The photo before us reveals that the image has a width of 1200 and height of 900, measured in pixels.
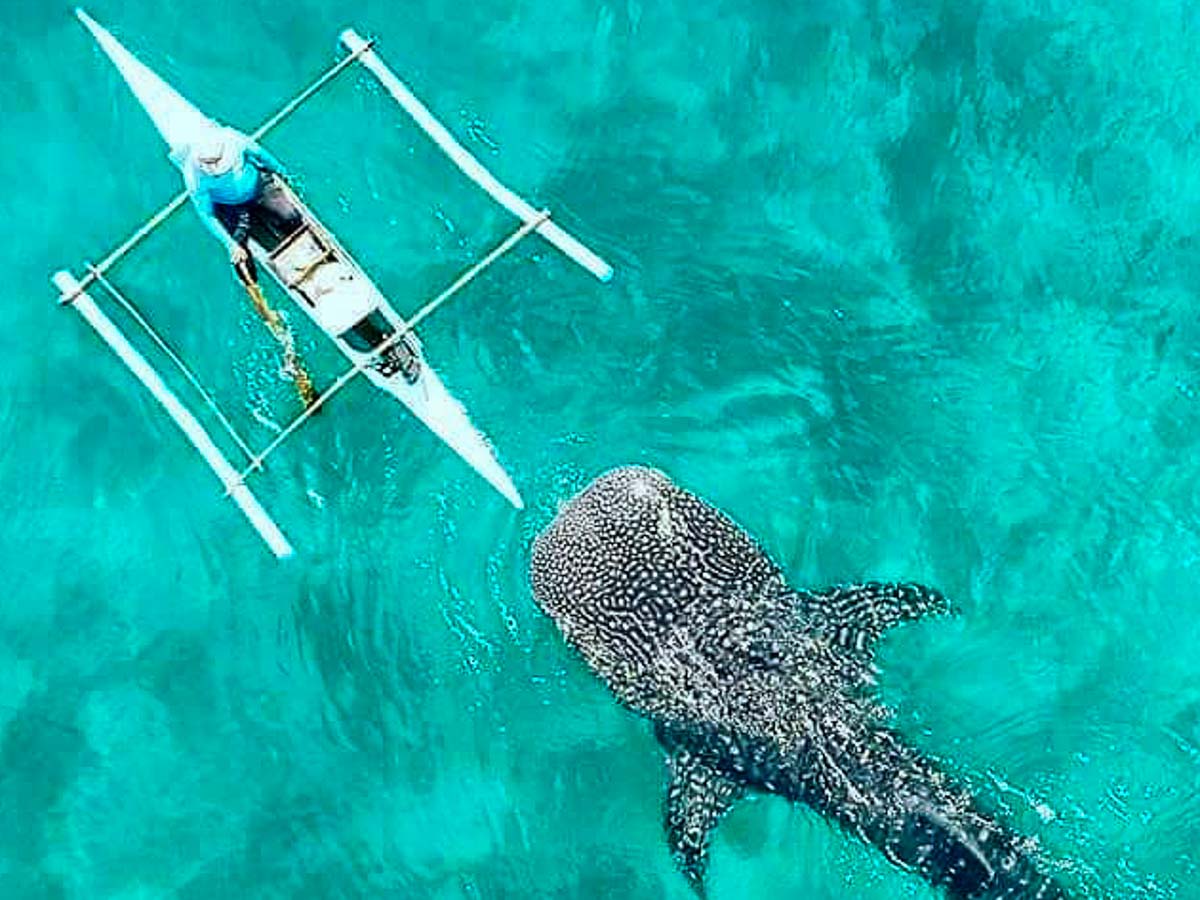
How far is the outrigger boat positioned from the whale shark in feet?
5.65

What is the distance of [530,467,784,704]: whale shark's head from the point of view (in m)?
15.9

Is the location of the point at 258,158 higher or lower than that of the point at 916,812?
higher

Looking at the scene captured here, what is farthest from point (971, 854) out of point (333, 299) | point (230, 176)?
point (230, 176)

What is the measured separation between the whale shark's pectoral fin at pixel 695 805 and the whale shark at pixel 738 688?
1 centimetres

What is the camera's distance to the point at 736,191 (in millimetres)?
18609

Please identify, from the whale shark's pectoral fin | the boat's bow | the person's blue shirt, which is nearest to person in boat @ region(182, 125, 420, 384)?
the person's blue shirt

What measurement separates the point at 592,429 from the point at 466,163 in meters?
2.86

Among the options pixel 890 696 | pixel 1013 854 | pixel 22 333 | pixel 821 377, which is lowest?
pixel 1013 854

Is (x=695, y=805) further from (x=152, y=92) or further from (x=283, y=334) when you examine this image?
(x=152, y=92)

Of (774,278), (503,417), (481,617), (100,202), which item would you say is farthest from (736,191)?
(100,202)

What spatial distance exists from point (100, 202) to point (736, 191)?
6.46 meters

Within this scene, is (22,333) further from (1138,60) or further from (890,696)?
(1138,60)

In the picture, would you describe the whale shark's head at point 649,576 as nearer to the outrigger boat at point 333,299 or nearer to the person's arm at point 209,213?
the outrigger boat at point 333,299

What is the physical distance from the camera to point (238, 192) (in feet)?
51.0
